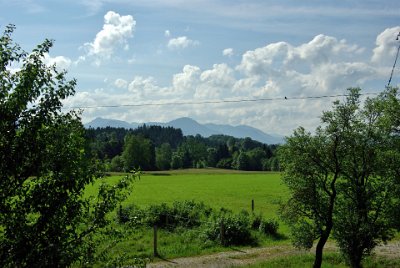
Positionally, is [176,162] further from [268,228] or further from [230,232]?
[230,232]

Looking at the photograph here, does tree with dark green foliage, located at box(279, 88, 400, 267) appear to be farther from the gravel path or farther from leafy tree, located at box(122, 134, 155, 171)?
leafy tree, located at box(122, 134, 155, 171)

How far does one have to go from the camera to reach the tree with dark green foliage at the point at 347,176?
59.4 feet

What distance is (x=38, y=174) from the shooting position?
6.17m

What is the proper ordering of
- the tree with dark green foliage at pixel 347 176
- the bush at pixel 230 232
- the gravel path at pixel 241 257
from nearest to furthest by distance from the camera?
the tree with dark green foliage at pixel 347 176, the gravel path at pixel 241 257, the bush at pixel 230 232

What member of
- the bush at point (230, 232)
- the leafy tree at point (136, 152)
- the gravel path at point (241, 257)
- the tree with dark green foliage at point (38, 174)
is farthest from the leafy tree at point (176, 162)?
the tree with dark green foliage at point (38, 174)

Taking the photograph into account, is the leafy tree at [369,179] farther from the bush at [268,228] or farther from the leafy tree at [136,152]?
the leafy tree at [136,152]

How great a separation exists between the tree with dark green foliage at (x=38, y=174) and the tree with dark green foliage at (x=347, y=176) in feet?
43.3

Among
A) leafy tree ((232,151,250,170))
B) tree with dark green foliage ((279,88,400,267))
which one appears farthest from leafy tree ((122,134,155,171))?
tree with dark green foliage ((279,88,400,267))

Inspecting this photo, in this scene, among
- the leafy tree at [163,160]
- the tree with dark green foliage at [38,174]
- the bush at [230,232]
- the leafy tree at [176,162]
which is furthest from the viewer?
the leafy tree at [176,162]

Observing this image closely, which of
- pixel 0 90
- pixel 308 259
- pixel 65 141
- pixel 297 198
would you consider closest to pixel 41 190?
pixel 65 141

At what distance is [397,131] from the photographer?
18.6 meters

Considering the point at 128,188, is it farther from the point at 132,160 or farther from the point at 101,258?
the point at 132,160

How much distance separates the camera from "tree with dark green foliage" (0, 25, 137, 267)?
19.4 feet

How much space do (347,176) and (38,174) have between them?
1554 cm
